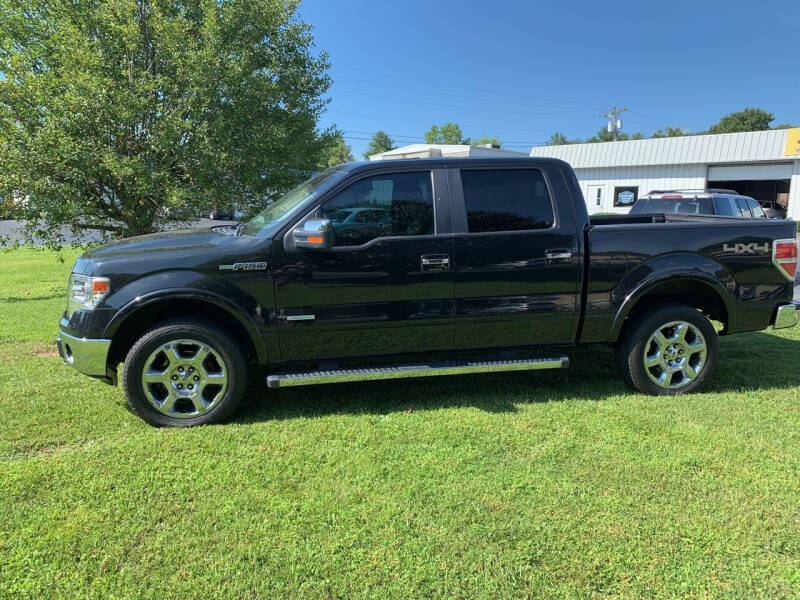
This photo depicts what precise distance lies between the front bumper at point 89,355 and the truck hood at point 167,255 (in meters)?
0.50

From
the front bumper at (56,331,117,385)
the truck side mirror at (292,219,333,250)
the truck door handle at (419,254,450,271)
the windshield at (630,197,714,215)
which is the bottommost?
the front bumper at (56,331,117,385)

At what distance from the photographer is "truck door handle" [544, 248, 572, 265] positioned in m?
4.27

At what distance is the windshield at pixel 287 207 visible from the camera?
161 inches

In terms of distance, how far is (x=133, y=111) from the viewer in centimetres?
777

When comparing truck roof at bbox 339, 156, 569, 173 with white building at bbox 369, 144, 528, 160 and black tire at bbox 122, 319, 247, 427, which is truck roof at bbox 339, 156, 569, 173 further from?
white building at bbox 369, 144, 528, 160

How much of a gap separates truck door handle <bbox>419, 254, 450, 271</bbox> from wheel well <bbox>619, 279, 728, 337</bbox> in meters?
1.74

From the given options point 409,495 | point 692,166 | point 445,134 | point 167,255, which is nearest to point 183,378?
point 167,255

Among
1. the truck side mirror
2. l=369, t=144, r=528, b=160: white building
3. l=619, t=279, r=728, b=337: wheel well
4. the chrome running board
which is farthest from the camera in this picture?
l=369, t=144, r=528, b=160: white building

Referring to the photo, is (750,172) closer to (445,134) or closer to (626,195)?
(626,195)

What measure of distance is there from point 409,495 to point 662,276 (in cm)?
281

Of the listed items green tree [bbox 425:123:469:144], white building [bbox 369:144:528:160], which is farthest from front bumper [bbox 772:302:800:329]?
green tree [bbox 425:123:469:144]

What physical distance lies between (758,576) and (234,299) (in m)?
3.44

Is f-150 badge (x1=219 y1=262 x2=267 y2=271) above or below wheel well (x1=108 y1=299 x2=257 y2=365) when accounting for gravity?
above

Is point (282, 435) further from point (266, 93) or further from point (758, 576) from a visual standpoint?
point (266, 93)
